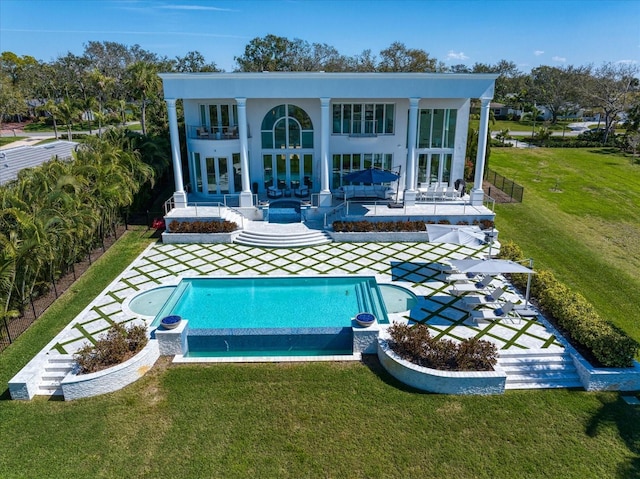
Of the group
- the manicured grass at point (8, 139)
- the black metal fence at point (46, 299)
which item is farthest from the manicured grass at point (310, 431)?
the manicured grass at point (8, 139)

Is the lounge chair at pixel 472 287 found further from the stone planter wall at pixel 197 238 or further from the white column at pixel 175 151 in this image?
the white column at pixel 175 151

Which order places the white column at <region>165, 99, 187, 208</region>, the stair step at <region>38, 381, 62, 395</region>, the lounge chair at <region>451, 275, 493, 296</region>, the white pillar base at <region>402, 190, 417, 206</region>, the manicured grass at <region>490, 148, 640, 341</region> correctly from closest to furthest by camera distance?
the stair step at <region>38, 381, 62, 395</region> → the lounge chair at <region>451, 275, 493, 296</region> → the manicured grass at <region>490, 148, 640, 341</region> → the white column at <region>165, 99, 187, 208</region> → the white pillar base at <region>402, 190, 417, 206</region>

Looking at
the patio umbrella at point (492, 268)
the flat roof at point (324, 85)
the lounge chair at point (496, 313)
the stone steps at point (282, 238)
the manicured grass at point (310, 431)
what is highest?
the flat roof at point (324, 85)

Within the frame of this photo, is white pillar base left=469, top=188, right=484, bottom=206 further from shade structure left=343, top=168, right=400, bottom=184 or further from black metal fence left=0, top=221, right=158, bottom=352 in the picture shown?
black metal fence left=0, top=221, right=158, bottom=352

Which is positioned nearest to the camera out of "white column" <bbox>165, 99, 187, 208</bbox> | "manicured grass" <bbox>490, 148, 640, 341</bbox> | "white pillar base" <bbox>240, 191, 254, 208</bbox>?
"manicured grass" <bbox>490, 148, 640, 341</bbox>

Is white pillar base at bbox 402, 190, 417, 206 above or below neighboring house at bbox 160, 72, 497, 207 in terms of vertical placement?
below

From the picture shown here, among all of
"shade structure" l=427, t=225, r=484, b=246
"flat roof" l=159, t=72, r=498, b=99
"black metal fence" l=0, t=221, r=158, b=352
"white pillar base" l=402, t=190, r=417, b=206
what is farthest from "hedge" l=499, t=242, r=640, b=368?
"black metal fence" l=0, t=221, r=158, b=352

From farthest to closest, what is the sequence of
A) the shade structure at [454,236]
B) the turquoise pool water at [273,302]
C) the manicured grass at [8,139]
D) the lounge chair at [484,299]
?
the manicured grass at [8,139]
the shade structure at [454,236]
the lounge chair at [484,299]
the turquoise pool water at [273,302]
